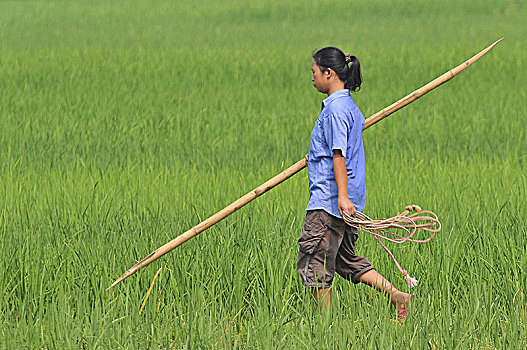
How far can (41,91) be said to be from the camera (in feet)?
39.4

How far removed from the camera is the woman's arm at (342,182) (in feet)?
11.7

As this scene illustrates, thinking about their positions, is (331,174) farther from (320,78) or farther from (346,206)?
(320,78)

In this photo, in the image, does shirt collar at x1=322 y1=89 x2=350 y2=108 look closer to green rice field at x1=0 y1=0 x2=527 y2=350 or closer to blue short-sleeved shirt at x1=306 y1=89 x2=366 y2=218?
blue short-sleeved shirt at x1=306 y1=89 x2=366 y2=218

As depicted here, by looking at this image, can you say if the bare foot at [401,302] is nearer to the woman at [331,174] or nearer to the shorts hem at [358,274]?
the woman at [331,174]

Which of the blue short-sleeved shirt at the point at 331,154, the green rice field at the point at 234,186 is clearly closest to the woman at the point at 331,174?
the blue short-sleeved shirt at the point at 331,154

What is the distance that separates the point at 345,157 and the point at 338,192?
0.17 metres

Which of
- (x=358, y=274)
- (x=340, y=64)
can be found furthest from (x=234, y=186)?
(x=340, y=64)

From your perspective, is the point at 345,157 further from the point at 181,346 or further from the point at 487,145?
the point at 487,145

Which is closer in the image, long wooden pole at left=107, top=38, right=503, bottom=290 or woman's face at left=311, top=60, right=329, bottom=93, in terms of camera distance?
long wooden pole at left=107, top=38, right=503, bottom=290

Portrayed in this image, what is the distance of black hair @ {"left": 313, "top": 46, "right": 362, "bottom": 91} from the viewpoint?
368cm

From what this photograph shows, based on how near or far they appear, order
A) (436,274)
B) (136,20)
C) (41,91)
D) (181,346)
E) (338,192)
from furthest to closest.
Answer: (136,20)
(41,91)
(436,274)
(338,192)
(181,346)

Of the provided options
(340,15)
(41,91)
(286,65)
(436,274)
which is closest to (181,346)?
(436,274)

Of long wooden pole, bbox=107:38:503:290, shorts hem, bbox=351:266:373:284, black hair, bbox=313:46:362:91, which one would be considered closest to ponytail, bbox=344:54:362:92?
black hair, bbox=313:46:362:91

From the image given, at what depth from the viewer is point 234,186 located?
6.12m
